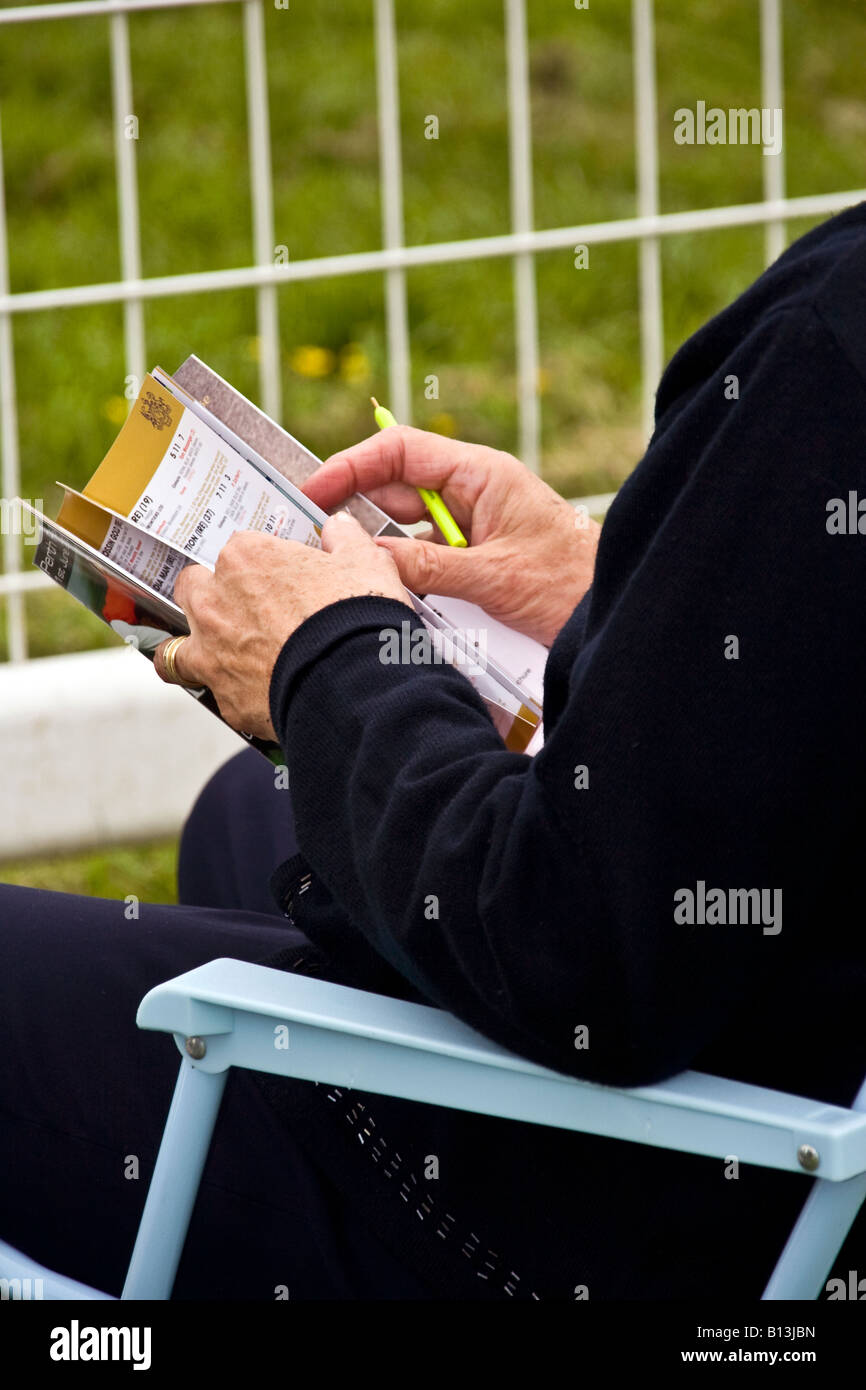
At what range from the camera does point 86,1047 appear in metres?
1.31

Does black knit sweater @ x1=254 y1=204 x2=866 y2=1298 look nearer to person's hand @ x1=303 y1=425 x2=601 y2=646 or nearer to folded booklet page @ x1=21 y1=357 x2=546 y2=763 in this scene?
folded booklet page @ x1=21 y1=357 x2=546 y2=763

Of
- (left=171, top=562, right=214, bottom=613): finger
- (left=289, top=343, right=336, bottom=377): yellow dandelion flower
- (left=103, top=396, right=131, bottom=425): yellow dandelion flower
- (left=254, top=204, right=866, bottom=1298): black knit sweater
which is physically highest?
(left=289, top=343, right=336, bottom=377): yellow dandelion flower

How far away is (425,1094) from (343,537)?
1.46 feet

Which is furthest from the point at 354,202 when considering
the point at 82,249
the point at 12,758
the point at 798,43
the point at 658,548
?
the point at 658,548

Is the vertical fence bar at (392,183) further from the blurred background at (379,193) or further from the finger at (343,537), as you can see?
the finger at (343,537)

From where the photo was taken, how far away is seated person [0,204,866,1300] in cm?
93

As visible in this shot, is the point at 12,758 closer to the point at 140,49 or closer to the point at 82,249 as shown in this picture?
the point at 82,249

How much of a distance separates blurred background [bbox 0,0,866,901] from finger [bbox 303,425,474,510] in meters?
1.95

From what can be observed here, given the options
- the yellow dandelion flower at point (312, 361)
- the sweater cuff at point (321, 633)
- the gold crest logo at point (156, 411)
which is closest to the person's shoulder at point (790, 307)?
the sweater cuff at point (321, 633)

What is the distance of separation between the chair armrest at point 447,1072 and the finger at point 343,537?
13.2 inches

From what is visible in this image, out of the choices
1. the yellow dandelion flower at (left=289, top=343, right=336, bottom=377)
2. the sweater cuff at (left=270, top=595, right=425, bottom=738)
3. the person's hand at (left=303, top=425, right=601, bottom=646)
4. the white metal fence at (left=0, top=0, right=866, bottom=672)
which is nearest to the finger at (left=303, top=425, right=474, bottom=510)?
the person's hand at (left=303, top=425, right=601, bottom=646)

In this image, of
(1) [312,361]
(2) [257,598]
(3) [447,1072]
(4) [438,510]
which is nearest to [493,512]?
(4) [438,510]

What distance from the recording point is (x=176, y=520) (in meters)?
1.35

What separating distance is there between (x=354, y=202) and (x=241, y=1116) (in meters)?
3.84
